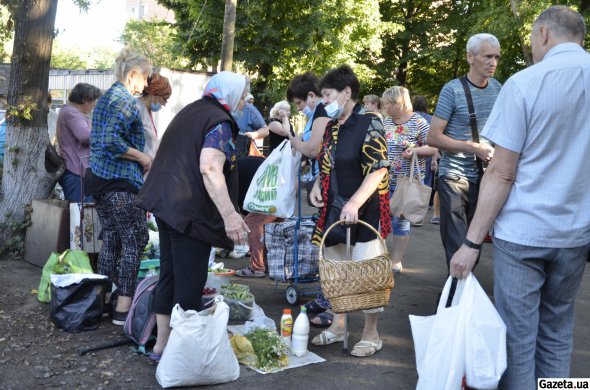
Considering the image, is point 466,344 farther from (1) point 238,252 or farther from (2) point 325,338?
(1) point 238,252

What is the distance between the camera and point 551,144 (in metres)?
2.79

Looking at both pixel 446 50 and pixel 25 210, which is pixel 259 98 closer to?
pixel 446 50

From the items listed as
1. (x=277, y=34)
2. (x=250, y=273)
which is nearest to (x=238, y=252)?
(x=250, y=273)

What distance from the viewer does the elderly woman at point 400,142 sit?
7.07 m

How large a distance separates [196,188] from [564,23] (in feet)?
7.31

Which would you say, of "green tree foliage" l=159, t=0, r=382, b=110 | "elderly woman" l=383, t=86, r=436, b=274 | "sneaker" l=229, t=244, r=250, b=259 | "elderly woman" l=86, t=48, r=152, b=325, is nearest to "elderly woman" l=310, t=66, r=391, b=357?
"elderly woman" l=86, t=48, r=152, b=325

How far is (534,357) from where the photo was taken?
3021mm

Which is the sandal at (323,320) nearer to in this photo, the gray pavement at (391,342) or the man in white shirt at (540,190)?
the gray pavement at (391,342)

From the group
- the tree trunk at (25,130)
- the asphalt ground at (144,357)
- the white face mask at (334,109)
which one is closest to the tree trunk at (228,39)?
the tree trunk at (25,130)

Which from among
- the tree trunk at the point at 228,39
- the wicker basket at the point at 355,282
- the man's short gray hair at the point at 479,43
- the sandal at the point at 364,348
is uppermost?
the tree trunk at the point at 228,39

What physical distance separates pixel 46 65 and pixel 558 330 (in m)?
6.32

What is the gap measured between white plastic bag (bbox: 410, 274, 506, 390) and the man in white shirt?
0.29ft

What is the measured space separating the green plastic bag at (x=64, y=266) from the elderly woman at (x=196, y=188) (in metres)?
1.51

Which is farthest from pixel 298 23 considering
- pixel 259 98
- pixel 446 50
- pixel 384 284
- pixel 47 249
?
pixel 384 284
